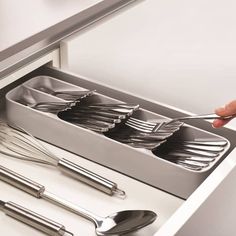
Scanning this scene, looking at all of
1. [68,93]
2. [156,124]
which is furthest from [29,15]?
[156,124]

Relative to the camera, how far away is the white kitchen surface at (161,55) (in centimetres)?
85

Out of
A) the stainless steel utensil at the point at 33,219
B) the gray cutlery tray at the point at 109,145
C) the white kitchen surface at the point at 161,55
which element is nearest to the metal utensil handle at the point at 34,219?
the stainless steel utensil at the point at 33,219

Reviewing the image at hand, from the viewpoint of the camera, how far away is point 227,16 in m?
1.02

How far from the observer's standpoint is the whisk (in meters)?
0.63

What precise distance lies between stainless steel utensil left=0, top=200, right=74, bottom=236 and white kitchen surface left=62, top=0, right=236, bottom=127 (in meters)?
0.28

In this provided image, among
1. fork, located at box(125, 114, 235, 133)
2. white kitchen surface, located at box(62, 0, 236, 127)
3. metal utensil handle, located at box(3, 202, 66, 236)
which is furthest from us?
white kitchen surface, located at box(62, 0, 236, 127)

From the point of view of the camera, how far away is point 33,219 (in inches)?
22.4

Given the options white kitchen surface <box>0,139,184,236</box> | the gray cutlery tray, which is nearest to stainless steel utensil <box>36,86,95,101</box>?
the gray cutlery tray

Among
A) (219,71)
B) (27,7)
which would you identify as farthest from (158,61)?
(27,7)

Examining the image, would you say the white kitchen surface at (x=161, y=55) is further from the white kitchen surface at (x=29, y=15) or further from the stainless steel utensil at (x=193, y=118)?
the stainless steel utensil at (x=193, y=118)

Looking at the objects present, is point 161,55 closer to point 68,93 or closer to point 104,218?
point 68,93

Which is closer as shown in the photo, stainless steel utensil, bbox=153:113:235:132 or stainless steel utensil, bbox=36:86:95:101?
stainless steel utensil, bbox=153:113:235:132

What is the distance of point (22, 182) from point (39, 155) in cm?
8

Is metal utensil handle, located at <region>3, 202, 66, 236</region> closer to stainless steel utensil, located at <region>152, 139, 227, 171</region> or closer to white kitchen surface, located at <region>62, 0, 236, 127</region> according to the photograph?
stainless steel utensil, located at <region>152, 139, 227, 171</region>
